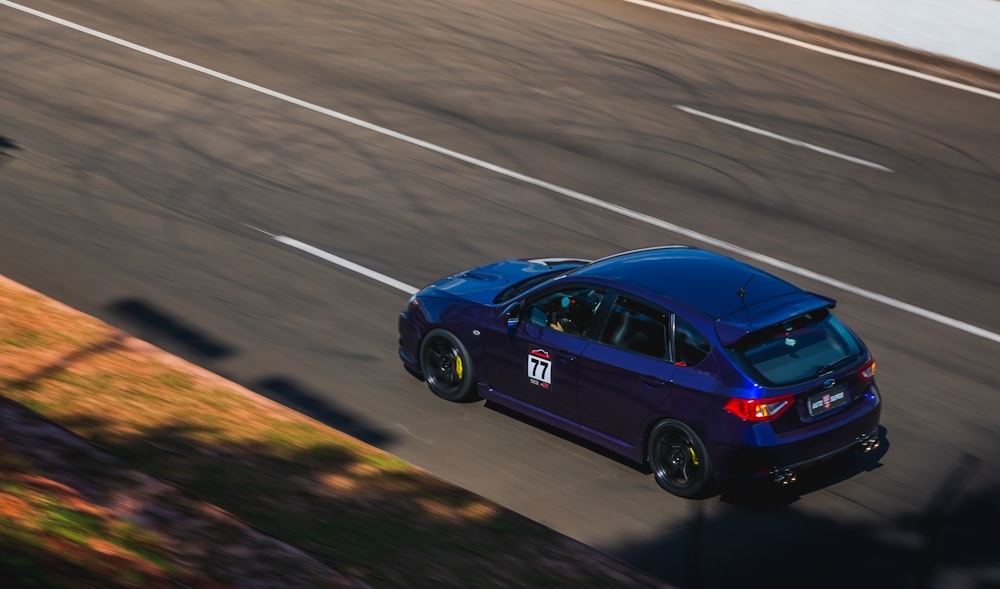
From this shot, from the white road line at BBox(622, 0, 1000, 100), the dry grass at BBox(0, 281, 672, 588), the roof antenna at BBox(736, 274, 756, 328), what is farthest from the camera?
the white road line at BBox(622, 0, 1000, 100)

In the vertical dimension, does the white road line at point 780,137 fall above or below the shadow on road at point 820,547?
above

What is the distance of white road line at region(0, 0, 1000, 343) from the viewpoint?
12641 mm

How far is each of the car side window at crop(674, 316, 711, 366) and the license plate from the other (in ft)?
2.72

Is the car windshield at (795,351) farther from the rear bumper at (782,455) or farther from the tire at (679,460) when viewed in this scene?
the tire at (679,460)

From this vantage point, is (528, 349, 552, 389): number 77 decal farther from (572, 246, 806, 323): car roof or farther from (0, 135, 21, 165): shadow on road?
(0, 135, 21, 165): shadow on road

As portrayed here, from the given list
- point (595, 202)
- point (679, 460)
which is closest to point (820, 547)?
point (679, 460)

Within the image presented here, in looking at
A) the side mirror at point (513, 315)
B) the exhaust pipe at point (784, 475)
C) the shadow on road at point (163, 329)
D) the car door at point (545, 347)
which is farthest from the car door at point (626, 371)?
the shadow on road at point (163, 329)

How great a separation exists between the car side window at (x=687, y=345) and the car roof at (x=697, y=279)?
0.51 ft

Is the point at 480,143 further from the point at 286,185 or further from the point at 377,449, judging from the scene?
the point at 377,449

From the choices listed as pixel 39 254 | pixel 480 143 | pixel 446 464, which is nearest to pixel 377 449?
pixel 446 464

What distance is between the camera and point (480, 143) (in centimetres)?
1695

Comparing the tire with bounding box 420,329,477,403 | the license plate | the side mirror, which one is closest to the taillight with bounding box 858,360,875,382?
the license plate

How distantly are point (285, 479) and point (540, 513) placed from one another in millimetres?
1889

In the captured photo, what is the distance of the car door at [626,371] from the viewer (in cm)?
902
